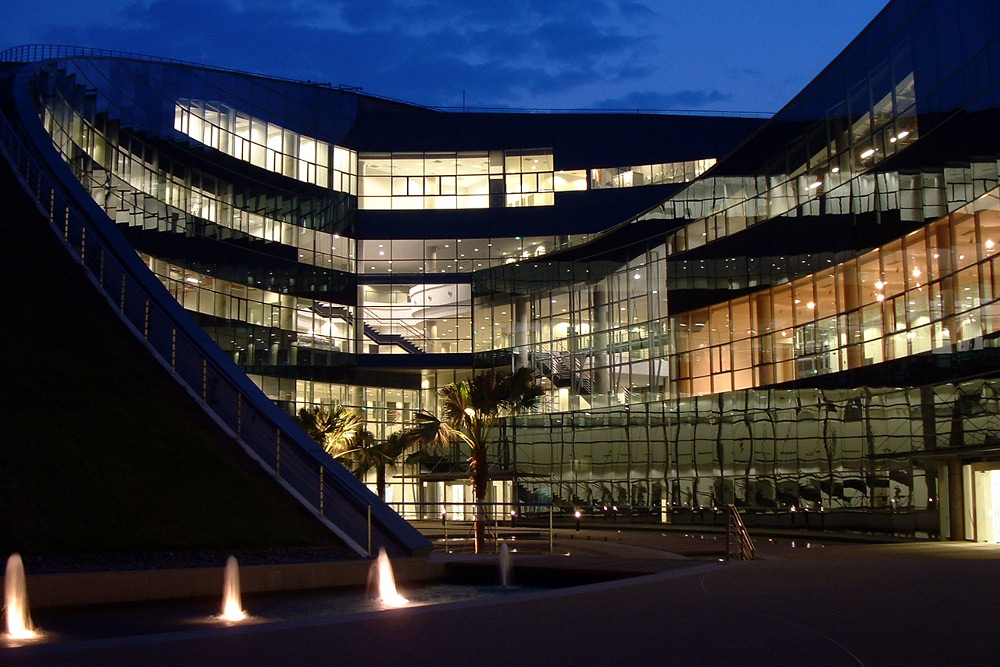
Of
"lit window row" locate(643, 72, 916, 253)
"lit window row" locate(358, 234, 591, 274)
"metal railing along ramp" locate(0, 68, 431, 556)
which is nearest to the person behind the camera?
"metal railing along ramp" locate(0, 68, 431, 556)

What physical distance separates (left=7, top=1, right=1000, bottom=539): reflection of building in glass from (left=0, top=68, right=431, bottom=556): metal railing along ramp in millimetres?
12673

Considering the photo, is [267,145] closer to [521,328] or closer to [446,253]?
[446,253]

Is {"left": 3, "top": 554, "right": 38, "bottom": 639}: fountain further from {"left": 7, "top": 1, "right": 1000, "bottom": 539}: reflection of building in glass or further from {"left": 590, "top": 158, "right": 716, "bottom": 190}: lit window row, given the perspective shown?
{"left": 590, "top": 158, "right": 716, "bottom": 190}: lit window row

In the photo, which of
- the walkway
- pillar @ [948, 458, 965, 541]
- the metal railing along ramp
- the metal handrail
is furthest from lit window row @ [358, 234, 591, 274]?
the walkway

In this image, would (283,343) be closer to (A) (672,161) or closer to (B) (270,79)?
(B) (270,79)

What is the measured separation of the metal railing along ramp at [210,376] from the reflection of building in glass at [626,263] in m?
12.7

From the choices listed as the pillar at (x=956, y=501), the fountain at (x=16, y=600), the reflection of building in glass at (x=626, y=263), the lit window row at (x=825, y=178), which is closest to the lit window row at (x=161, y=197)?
the reflection of building in glass at (x=626, y=263)

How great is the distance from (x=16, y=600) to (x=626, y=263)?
34248 millimetres

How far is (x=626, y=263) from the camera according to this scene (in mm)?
43562

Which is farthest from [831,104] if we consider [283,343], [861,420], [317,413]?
[283,343]

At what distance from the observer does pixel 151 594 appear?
41.6ft

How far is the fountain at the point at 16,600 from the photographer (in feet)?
34.3

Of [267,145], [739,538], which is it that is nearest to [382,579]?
[739,538]

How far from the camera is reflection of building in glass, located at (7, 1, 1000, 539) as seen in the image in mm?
25297
